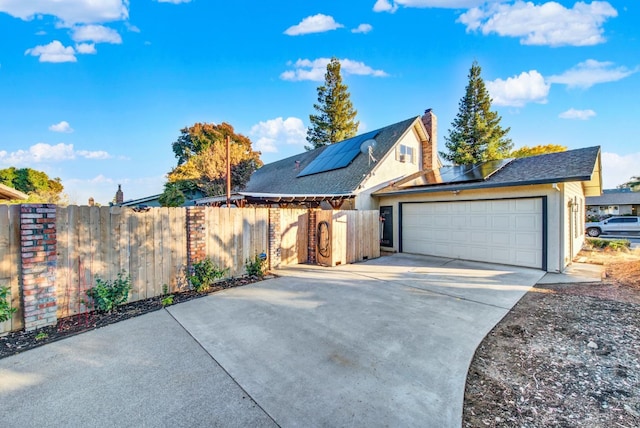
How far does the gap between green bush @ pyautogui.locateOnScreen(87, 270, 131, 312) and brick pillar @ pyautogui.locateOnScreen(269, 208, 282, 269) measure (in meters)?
3.48

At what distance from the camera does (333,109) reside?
30.0 m

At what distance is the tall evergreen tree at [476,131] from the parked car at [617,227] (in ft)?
32.9

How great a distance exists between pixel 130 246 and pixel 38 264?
124 cm

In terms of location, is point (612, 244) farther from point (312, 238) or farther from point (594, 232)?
point (312, 238)

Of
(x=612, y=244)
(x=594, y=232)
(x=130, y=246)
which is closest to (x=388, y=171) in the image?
(x=612, y=244)

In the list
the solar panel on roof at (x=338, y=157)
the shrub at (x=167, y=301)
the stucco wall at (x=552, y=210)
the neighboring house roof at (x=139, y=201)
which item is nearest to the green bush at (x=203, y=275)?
the shrub at (x=167, y=301)

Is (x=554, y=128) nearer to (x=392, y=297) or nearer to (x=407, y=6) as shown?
(x=407, y=6)

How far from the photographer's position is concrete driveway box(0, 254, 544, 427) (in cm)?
220

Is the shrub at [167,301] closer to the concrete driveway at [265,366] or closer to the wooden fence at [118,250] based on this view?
the concrete driveway at [265,366]

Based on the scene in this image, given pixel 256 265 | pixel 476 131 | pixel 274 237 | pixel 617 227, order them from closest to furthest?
pixel 256 265
pixel 274 237
pixel 617 227
pixel 476 131

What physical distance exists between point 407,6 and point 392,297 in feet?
31.9

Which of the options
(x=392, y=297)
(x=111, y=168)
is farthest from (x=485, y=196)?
(x=111, y=168)

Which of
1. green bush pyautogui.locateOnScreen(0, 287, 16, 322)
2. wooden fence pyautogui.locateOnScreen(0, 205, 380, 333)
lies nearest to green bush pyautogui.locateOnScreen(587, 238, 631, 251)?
wooden fence pyautogui.locateOnScreen(0, 205, 380, 333)

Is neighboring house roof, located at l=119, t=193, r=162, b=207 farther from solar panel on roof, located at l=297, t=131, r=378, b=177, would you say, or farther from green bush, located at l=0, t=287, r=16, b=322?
green bush, located at l=0, t=287, r=16, b=322
